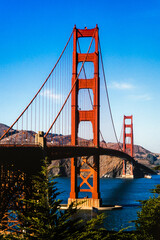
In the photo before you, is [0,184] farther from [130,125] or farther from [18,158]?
[130,125]

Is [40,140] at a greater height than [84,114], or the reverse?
[84,114]

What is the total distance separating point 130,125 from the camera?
145 metres

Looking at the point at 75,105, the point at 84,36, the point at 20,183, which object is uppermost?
the point at 84,36

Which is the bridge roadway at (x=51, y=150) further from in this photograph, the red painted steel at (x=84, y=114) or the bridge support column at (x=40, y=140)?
the red painted steel at (x=84, y=114)

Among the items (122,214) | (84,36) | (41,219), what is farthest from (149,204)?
(84,36)

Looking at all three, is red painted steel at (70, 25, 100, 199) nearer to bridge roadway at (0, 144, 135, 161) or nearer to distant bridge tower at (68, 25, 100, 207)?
distant bridge tower at (68, 25, 100, 207)

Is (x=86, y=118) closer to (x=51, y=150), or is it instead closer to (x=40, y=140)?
(x=51, y=150)

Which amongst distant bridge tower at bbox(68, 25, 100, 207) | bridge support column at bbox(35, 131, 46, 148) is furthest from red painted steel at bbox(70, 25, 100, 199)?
bridge support column at bbox(35, 131, 46, 148)

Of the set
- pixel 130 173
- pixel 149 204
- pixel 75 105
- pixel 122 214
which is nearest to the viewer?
pixel 149 204

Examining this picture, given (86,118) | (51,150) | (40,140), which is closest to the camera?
(40,140)

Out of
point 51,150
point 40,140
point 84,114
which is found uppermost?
point 84,114

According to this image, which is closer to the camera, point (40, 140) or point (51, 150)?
point (40, 140)

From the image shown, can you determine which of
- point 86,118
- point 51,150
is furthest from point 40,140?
point 86,118

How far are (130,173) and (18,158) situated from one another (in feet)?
396
